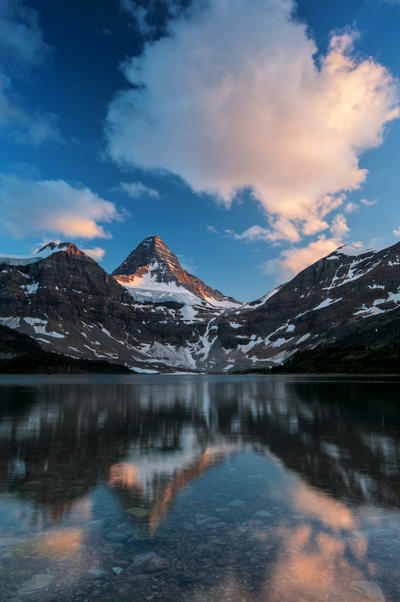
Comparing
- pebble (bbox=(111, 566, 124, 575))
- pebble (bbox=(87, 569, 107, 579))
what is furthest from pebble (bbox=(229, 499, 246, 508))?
pebble (bbox=(87, 569, 107, 579))

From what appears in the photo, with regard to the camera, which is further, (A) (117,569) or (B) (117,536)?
(B) (117,536)

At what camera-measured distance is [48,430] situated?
27.3m

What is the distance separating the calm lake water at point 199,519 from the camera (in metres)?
7.69

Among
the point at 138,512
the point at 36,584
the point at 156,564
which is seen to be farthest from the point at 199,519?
the point at 36,584

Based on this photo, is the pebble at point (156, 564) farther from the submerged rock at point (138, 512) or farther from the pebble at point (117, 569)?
the submerged rock at point (138, 512)

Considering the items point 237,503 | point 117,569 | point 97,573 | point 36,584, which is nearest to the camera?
point 36,584

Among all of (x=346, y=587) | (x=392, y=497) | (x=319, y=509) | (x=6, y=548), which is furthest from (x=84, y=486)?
(x=392, y=497)

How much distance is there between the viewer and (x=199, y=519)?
11.1 metres

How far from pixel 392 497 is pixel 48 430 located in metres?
22.2

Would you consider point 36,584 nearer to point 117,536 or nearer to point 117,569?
point 117,569

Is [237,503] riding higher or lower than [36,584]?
lower

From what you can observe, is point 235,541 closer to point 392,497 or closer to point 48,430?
point 392,497

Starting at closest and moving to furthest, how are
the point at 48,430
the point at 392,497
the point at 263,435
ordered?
the point at 392,497
the point at 263,435
the point at 48,430

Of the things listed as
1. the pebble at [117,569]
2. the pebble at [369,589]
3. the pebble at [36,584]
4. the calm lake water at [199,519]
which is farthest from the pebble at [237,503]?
the pebble at [36,584]
